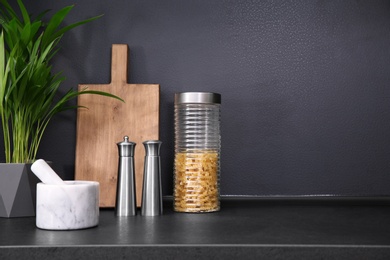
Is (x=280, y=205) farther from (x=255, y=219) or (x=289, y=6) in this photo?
(x=289, y=6)

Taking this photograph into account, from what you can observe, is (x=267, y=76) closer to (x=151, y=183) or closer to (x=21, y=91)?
(x=151, y=183)

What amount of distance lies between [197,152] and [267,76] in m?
0.35

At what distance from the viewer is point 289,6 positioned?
154cm

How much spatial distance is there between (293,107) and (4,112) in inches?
31.2

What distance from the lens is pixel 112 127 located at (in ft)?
4.76

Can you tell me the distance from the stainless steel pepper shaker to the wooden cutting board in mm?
112

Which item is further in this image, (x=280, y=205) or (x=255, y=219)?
(x=280, y=205)

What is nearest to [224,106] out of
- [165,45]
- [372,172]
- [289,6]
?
[165,45]

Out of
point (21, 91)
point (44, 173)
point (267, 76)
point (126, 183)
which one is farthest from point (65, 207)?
point (267, 76)

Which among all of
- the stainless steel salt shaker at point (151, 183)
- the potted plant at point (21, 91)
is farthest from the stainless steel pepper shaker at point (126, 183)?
the potted plant at point (21, 91)

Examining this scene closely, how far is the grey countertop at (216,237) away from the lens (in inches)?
34.7

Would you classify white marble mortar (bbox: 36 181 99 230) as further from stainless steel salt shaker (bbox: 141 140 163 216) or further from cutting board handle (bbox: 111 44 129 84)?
cutting board handle (bbox: 111 44 129 84)

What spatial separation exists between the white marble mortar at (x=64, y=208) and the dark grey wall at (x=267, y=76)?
43 centimetres

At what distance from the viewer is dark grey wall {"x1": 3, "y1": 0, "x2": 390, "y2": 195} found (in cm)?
151
